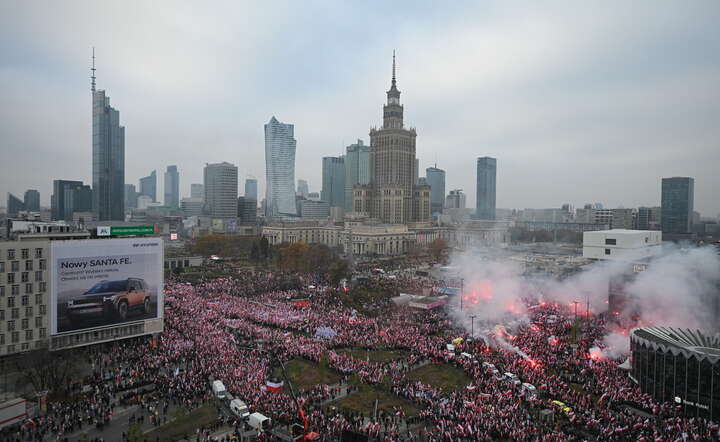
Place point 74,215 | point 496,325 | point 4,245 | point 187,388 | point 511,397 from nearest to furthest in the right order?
point 511,397 → point 187,388 → point 4,245 → point 496,325 → point 74,215

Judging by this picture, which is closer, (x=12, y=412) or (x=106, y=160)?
(x=12, y=412)

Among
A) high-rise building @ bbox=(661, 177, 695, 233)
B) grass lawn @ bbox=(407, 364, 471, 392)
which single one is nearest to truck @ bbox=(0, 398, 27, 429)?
grass lawn @ bbox=(407, 364, 471, 392)

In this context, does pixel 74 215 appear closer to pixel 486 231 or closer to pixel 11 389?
pixel 486 231

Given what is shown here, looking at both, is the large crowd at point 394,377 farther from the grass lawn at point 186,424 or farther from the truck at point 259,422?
the truck at point 259,422

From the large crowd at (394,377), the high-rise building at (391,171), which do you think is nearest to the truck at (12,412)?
the large crowd at (394,377)

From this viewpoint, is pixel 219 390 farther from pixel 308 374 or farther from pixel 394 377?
pixel 394 377

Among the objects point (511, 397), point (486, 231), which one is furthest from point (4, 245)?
point (486, 231)

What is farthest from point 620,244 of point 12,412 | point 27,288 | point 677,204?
point 677,204
